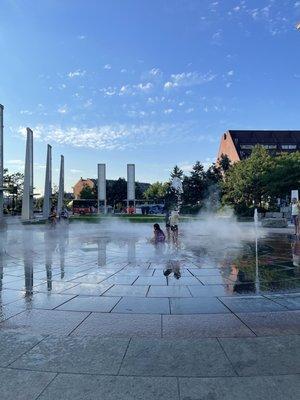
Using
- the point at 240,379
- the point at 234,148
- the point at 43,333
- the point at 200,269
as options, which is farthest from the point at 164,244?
the point at 234,148

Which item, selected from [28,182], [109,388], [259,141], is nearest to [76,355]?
[109,388]

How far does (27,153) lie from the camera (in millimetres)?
41562

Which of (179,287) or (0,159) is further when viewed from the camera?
(0,159)

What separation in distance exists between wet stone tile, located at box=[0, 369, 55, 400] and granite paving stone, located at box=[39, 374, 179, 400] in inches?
3.7

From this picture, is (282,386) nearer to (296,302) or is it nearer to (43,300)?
(296,302)

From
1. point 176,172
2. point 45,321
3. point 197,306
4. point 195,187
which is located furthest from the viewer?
point 176,172

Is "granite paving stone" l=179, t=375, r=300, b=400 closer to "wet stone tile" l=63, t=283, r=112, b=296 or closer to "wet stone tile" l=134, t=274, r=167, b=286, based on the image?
"wet stone tile" l=63, t=283, r=112, b=296

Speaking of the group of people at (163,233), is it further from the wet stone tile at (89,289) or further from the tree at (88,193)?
the tree at (88,193)

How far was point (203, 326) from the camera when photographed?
5555 mm

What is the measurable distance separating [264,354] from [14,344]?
2936mm

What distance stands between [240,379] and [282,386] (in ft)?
1.27

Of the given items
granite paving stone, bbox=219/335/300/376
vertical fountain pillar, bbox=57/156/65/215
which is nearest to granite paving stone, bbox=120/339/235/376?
granite paving stone, bbox=219/335/300/376

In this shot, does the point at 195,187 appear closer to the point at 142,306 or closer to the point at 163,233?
the point at 163,233

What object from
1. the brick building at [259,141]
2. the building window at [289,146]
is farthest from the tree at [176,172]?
the building window at [289,146]
